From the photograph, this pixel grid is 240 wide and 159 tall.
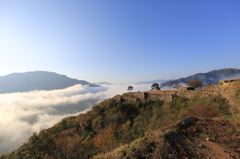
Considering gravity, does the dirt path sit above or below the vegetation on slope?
above

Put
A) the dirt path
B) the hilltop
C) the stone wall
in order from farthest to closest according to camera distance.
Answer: the stone wall < the hilltop < the dirt path

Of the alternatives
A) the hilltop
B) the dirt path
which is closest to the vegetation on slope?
the hilltop

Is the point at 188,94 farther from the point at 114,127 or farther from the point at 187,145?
the point at 187,145

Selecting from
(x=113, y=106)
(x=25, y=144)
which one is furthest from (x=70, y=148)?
(x=113, y=106)

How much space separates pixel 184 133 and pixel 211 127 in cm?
229

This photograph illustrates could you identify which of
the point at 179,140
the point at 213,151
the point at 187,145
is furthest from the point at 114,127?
the point at 213,151

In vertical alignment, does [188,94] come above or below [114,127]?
above

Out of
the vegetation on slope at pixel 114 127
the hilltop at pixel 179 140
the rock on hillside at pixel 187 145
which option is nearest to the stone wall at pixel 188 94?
the hilltop at pixel 179 140

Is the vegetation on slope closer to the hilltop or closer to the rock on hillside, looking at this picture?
the hilltop

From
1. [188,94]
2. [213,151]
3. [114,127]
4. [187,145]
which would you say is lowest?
[114,127]

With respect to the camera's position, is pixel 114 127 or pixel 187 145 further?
pixel 114 127

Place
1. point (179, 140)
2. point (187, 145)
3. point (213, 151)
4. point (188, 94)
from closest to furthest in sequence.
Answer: point (213, 151) < point (187, 145) < point (179, 140) < point (188, 94)

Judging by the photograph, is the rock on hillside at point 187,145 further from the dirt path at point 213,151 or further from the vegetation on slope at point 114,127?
the vegetation on slope at point 114,127

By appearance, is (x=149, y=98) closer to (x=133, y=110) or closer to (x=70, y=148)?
(x=133, y=110)
